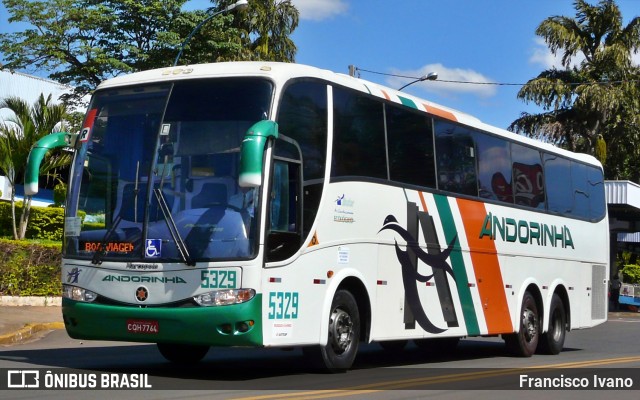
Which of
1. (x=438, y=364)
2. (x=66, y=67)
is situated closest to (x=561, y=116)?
(x=66, y=67)

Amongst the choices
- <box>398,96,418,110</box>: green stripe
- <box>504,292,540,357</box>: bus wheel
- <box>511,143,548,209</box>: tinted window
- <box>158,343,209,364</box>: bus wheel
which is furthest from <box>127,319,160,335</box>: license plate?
<box>511,143,548,209</box>: tinted window

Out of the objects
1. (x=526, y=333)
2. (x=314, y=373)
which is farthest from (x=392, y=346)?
(x=314, y=373)

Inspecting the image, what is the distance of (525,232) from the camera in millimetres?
17438

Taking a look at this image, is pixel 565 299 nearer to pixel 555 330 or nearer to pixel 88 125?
pixel 555 330

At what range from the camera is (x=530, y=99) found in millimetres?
44844

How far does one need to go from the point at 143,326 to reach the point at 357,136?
12.3 ft

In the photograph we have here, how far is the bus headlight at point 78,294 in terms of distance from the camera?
1093cm

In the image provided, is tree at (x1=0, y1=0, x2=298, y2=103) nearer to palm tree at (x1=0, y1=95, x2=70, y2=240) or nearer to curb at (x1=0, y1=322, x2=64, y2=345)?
palm tree at (x1=0, y1=95, x2=70, y2=240)

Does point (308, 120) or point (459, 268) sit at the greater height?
point (308, 120)

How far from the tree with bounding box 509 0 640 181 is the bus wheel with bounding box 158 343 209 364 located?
33704 millimetres

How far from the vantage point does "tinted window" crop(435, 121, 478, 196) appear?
1485cm

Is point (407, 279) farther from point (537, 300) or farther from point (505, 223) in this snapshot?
point (537, 300)

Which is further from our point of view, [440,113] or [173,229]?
[440,113]

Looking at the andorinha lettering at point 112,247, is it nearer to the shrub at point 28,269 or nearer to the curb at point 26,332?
the curb at point 26,332
